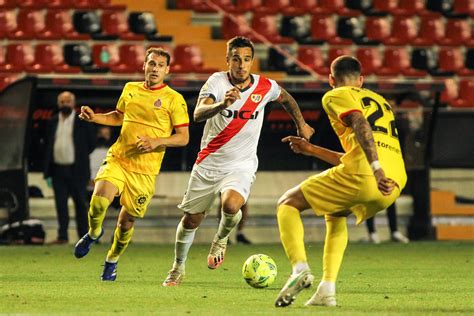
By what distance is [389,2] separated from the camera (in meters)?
22.8

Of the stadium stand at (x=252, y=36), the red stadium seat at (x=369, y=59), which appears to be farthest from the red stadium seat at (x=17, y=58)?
the red stadium seat at (x=369, y=59)

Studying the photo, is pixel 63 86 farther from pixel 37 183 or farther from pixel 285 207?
pixel 285 207

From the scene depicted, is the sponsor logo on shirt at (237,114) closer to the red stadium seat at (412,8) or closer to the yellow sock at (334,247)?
the yellow sock at (334,247)

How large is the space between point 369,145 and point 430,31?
14831 mm

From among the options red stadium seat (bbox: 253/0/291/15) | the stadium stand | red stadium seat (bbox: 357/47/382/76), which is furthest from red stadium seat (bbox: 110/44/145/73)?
red stadium seat (bbox: 357/47/382/76)

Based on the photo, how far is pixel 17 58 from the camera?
19.7 meters

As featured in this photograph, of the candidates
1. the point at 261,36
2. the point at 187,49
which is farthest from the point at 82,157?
the point at 261,36

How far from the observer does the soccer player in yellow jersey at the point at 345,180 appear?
8.37 m

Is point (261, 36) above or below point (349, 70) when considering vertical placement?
below

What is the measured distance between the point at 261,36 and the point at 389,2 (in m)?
2.81

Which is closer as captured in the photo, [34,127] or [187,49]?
[34,127]

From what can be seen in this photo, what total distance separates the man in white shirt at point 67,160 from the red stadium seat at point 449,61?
7.75 meters

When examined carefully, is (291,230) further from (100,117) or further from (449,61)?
(449,61)

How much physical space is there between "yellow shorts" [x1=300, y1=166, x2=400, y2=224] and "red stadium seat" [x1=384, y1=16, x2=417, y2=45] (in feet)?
46.2
